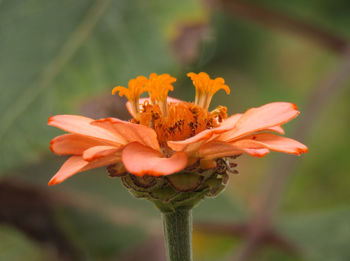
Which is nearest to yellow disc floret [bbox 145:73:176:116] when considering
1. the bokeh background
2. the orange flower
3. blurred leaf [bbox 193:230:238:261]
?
the orange flower

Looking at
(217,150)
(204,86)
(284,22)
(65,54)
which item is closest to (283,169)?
(284,22)

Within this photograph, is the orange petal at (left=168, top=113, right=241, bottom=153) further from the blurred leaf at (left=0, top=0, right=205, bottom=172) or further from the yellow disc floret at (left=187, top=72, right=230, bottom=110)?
the blurred leaf at (left=0, top=0, right=205, bottom=172)

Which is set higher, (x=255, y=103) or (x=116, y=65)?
(x=255, y=103)

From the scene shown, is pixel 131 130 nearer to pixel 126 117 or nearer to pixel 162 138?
pixel 162 138

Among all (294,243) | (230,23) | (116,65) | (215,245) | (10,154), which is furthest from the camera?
(230,23)

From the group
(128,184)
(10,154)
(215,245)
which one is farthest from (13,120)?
(215,245)

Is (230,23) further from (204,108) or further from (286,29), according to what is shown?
(204,108)

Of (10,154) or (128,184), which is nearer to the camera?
(128,184)
